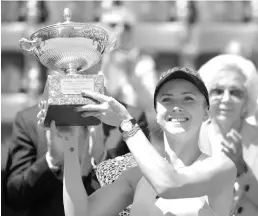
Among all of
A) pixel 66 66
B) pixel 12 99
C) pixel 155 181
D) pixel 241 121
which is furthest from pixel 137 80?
pixel 155 181

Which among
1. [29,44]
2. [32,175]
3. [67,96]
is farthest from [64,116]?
[32,175]

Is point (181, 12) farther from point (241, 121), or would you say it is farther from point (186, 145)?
point (186, 145)

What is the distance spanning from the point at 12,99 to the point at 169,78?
A: 433 cm

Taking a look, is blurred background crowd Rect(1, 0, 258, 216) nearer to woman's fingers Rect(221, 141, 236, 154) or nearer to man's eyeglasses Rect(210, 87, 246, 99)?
man's eyeglasses Rect(210, 87, 246, 99)

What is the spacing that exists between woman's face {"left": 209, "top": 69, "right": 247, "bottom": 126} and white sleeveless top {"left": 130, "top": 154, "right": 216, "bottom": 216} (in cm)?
83

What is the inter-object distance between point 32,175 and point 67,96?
0.85 m

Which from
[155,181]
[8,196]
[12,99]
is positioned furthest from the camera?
[12,99]

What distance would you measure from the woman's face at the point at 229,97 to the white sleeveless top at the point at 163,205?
0.83 metres

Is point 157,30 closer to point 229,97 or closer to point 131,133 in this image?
point 229,97

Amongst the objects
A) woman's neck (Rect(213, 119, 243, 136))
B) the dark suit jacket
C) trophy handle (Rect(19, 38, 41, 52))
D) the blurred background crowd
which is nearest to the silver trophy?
trophy handle (Rect(19, 38, 41, 52))

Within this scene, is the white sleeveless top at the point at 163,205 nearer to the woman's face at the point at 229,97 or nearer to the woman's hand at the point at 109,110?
the woman's hand at the point at 109,110

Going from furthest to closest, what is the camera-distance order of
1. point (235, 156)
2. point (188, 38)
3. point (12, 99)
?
point (188, 38) < point (12, 99) < point (235, 156)

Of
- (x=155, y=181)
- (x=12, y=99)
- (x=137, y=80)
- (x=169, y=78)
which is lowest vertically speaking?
(x=12, y=99)

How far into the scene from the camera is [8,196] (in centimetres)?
330
